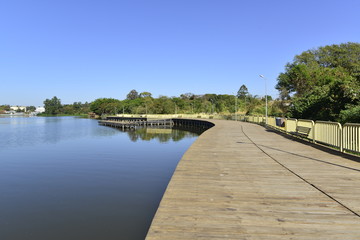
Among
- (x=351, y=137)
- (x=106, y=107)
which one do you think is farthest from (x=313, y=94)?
(x=106, y=107)

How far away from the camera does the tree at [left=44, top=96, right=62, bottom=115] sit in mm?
184750

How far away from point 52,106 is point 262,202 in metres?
A: 207

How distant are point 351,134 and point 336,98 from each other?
377 inches

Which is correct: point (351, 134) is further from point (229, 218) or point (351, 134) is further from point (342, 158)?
point (229, 218)

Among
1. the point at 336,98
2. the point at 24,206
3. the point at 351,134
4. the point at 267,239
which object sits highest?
the point at 336,98

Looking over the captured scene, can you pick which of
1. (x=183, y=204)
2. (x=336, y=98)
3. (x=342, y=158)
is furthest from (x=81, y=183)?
(x=336, y=98)

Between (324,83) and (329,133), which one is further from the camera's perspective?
(324,83)

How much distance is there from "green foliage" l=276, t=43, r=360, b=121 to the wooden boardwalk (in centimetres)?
913

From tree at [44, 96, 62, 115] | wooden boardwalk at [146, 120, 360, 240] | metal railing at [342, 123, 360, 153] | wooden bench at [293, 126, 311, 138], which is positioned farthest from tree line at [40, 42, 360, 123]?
tree at [44, 96, 62, 115]

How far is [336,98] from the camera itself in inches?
646

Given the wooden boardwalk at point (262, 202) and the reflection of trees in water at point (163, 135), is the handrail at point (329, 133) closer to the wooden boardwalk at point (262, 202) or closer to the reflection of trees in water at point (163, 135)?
the wooden boardwalk at point (262, 202)

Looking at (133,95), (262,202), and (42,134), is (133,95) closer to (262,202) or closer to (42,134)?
(42,134)

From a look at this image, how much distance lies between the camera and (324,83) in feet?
110

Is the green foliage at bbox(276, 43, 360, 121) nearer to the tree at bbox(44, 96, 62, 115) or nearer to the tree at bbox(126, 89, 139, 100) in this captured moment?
the tree at bbox(126, 89, 139, 100)
